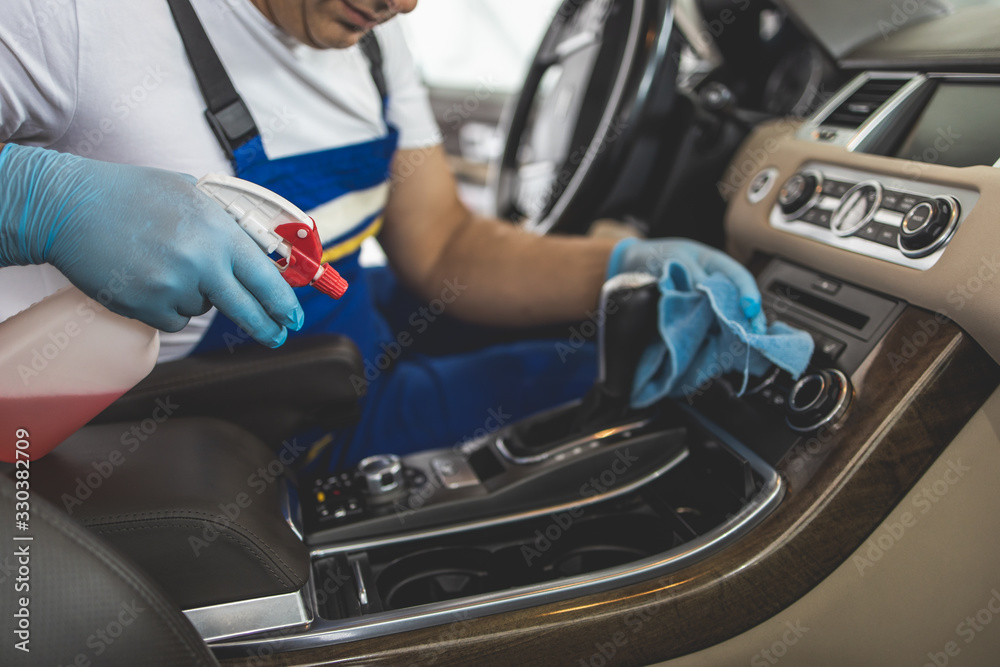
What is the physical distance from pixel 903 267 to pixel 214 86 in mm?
772

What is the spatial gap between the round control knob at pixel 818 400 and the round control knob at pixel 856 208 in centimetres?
17

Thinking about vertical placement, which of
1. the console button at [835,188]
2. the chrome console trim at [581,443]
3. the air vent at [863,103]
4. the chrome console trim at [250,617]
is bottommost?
the chrome console trim at [250,617]

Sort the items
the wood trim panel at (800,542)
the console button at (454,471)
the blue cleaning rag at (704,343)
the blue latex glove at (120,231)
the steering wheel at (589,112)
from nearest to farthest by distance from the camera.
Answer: the blue latex glove at (120,231) → the wood trim panel at (800,542) → the blue cleaning rag at (704,343) → the console button at (454,471) → the steering wheel at (589,112)

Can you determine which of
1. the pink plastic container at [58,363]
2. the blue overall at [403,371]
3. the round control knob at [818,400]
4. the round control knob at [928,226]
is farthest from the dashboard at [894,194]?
the pink plastic container at [58,363]

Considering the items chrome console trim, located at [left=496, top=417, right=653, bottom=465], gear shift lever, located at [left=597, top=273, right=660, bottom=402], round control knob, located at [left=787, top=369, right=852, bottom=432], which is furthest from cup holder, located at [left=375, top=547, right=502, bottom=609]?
round control knob, located at [left=787, top=369, right=852, bottom=432]

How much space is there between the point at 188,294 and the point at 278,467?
0.94 feet

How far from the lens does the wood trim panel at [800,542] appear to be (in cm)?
63

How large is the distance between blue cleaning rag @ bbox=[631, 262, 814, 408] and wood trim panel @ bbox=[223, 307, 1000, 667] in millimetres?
91

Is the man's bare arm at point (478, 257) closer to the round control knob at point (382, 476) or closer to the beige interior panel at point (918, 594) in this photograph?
the round control knob at point (382, 476)

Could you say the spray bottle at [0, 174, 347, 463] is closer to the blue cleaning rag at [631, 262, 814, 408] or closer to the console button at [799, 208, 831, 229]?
the blue cleaning rag at [631, 262, 814, 408]

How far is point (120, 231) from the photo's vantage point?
0.53 meters

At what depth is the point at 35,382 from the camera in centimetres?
55

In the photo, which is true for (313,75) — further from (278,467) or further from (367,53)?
(278,467)

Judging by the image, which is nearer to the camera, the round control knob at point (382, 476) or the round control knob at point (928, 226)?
the round control knob at point (928, 226)
